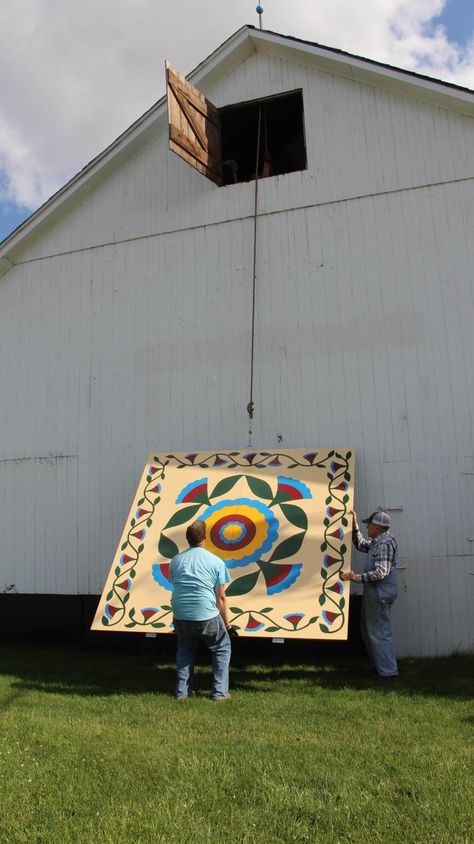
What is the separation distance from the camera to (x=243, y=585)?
7.29 m

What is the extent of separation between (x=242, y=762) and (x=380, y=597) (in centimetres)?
291

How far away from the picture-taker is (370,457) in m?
8.66

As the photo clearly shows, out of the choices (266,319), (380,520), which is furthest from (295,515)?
(266,319)

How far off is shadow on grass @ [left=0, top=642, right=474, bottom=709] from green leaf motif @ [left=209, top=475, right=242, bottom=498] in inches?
78.7

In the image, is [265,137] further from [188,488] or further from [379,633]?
[379,633]

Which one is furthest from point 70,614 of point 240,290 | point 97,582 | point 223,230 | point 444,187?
point 444,187

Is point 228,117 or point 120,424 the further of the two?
point 228,117

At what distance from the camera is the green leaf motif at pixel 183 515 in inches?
322

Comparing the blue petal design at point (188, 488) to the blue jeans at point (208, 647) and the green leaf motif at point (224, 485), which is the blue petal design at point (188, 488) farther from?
the blue jeans at point (208, 647)

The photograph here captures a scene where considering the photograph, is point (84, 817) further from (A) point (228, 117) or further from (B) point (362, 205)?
(A) point (228, 117)

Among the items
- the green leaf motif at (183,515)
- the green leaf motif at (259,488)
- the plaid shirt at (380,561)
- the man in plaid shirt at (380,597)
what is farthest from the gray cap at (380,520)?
the green leaf motif at (183,515)

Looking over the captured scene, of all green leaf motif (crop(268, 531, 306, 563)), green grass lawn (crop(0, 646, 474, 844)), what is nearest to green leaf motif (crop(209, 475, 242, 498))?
green leaf motif (crop(268, 531, 306, 563))

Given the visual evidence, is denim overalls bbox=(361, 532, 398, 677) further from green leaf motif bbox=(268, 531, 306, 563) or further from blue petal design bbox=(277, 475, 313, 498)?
blue petal design bbox=(277, 475, 313, 498)

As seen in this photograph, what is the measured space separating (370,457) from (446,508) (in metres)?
1.10
